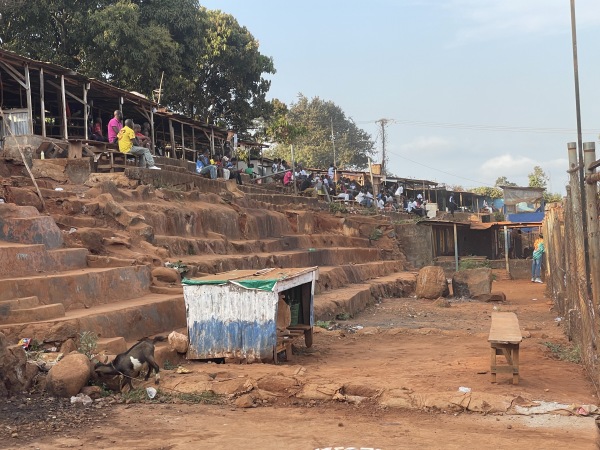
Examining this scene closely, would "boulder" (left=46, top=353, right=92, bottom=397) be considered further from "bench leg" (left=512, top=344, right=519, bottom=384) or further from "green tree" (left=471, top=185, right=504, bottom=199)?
"green tree" (left=471, top=185, right=504, bottom=199)

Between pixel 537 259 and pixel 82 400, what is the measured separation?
2123cm

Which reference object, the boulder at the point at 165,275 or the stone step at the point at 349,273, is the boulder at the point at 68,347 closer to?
the boulder at the point at 165,275

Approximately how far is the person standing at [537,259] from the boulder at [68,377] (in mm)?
20524

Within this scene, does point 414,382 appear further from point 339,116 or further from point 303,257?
point 339,116

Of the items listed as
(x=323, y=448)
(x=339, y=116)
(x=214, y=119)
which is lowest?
(x=323, y=448)

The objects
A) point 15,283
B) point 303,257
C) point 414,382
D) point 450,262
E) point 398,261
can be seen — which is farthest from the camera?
point 450,262

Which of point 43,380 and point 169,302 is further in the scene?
point 169,302

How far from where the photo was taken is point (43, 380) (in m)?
7.24

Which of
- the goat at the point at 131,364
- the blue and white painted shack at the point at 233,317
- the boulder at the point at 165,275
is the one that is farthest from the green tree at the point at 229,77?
the goat at the point at 131,364

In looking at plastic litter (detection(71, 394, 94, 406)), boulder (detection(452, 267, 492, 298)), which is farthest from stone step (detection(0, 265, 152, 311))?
boulder (detection(452, 267, 492, 298))

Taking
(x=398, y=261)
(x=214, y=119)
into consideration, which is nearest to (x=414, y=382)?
(x=398, y=261)

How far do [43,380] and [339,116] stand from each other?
57.2 m

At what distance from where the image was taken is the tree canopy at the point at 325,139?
5388 cm

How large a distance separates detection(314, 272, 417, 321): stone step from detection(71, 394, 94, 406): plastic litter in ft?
24.6
